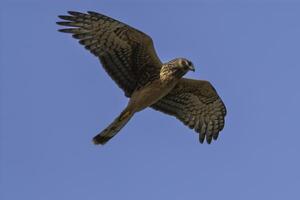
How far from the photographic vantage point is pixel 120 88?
50.9 ft

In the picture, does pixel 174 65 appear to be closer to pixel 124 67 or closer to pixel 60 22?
pixel 124 67

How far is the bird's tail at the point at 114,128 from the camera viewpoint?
49.6ft

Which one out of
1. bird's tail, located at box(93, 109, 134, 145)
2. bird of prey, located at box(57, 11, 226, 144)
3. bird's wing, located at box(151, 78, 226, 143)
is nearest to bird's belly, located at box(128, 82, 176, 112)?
bird of prey, located at box(57, 11, 226, 144)

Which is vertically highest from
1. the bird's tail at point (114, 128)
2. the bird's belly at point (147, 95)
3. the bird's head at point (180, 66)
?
the bird's head at point (180, 66)

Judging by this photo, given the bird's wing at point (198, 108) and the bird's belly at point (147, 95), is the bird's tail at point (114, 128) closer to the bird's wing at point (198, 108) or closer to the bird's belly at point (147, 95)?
the bird's belly at point (147, 95)

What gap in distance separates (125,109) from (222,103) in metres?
2.28

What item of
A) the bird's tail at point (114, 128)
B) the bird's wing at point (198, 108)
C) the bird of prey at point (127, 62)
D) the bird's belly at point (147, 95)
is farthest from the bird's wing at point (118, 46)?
the bird's wing at point (198, 108)

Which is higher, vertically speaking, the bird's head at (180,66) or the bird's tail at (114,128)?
the bird's head at (180,66)

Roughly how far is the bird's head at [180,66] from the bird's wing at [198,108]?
1106 millimetres

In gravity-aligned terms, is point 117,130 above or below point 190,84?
below

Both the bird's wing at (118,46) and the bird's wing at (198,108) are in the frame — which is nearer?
the bird's wing at (118,46)

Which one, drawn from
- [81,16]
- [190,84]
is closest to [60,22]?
[81,16]

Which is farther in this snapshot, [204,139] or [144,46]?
[204,139]

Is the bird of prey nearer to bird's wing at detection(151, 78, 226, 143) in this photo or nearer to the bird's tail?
the bird's tail
